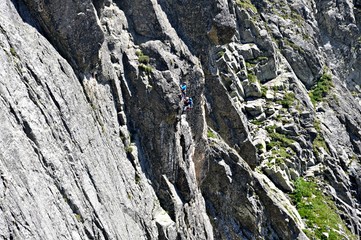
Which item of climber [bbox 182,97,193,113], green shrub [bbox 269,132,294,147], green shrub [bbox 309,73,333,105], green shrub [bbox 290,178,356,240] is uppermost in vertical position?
green shrub [bbox 309,73,333,105]

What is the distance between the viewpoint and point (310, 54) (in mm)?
73188

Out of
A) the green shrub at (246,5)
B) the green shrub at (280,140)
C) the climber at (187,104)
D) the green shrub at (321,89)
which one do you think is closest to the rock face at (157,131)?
the green shrub at (280,140)

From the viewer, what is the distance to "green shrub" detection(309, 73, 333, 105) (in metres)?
70.0

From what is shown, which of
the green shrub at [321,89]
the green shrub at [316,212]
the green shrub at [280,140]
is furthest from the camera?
the green shrub at [321,89]

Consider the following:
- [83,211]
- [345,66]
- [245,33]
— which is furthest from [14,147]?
[345,66]

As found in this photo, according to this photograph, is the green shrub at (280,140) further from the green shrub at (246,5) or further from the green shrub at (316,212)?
the green shrub at (246,5)

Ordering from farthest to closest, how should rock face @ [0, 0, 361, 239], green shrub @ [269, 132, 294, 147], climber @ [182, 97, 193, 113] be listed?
green shrub @ [269, 132, 294, 147], climber @ [182, 97, 193, 113], rock face @ [0, 0, 361, 239]

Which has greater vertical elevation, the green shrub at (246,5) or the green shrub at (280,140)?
the green shrub at (246,5)

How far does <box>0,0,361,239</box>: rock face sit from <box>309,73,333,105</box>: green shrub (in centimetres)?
56

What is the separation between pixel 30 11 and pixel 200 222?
751 inches

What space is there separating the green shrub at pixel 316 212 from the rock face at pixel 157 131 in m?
0.21

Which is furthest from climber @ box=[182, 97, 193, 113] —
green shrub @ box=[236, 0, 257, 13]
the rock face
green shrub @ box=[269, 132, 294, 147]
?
green shrub @ box=[236, 0, 257, 13]

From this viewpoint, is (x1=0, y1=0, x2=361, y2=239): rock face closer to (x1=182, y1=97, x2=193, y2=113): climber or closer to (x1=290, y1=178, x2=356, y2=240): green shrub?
(x1=290, y1=178, x2=356, y2=240): green shrub

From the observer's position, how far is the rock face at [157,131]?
2281cm
